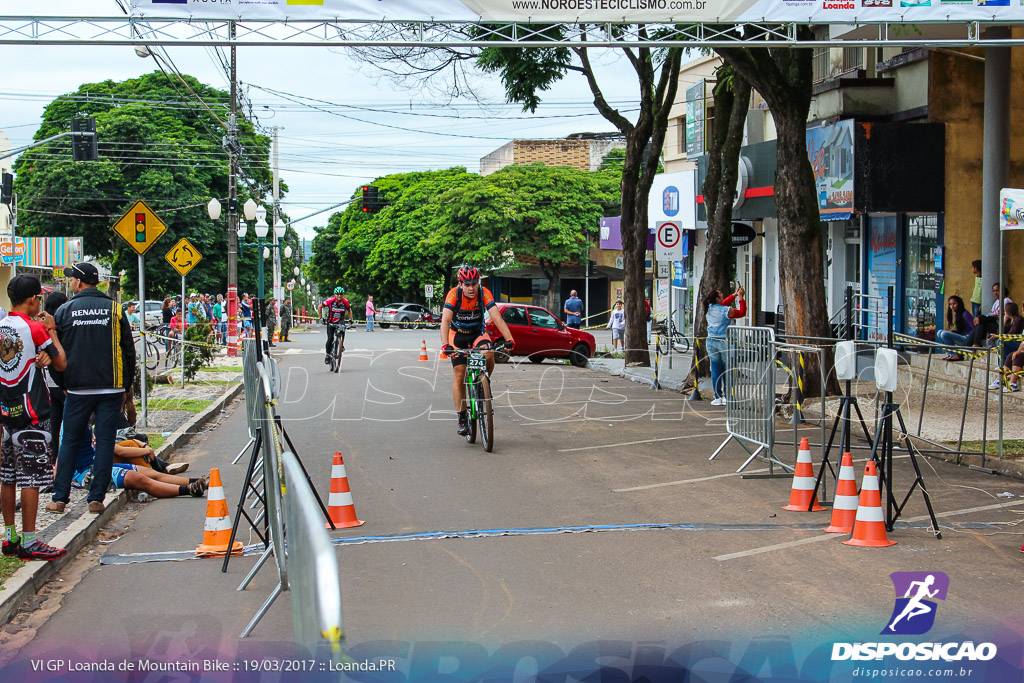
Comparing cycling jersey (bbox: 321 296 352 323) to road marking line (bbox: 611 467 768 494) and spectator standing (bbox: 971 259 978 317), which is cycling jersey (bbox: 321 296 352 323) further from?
road marking line (bbox: 611 467 768 494)

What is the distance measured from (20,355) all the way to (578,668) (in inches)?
178

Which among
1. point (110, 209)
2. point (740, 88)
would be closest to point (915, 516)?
point (740, 88)

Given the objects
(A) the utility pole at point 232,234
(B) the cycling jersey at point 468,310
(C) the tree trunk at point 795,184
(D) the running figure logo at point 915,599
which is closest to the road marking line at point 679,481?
(D) the running figure logo at point 915,599

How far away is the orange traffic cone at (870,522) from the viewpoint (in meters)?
7.42

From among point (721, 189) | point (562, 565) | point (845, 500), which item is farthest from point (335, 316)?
point (562, 565)

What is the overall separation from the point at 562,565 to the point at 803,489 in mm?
2776

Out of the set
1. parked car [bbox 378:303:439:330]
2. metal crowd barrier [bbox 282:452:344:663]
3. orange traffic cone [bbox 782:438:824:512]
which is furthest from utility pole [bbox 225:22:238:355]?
parked car [bbox 378:303:439:330]

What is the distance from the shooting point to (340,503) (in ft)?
27.3

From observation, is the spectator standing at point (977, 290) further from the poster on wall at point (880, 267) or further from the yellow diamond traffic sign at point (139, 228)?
the yellow diamond traffic sign at point (139, 228)

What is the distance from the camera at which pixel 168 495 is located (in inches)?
388

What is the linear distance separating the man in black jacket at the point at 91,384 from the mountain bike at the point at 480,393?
4.24 meters

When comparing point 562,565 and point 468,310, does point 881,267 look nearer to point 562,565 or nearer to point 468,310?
point 468,310

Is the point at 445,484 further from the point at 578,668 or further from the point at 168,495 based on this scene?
the point at 578,668

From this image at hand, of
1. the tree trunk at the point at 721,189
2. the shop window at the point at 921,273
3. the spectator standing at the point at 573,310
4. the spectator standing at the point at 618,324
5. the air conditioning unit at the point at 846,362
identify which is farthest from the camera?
the spectator standing at the point at 573,310
